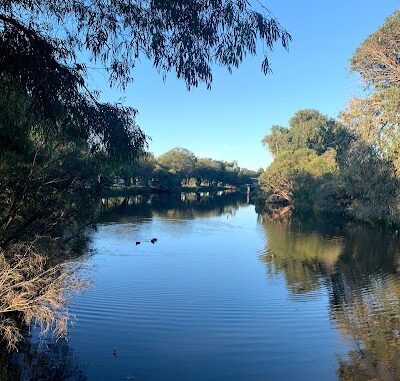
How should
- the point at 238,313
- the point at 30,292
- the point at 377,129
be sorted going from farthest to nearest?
the point at 377,129
the point at 238,313
the point at 30,292

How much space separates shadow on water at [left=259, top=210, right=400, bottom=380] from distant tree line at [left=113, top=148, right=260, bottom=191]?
39.7 m

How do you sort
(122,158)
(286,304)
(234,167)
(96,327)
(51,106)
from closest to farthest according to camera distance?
(51,106), (122,158), (96,327), (286,304), (234,167)

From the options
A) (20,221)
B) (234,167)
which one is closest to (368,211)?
(20,221)

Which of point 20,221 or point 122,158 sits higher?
point 122,158

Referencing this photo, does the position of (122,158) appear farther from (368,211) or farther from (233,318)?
(368,211)

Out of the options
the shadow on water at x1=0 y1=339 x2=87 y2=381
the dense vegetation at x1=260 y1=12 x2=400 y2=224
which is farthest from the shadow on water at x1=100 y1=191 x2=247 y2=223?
the shadow on water at x1=0 y1=339 x2=87 y2=381

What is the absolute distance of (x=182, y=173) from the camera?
98.7m

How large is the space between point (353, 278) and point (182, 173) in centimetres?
8126

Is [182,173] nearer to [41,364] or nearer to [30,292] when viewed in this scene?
[41,364]

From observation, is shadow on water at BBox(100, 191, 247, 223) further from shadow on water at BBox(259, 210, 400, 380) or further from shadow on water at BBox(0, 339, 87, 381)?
shadow on water at BBox(0, 339, 87, 381)

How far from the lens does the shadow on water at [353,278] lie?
32.8 feet

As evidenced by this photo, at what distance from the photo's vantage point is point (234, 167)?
14262 cm

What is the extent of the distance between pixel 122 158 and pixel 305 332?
8285 mm

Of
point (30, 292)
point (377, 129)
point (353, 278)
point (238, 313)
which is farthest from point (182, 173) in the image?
point (30, 292)
